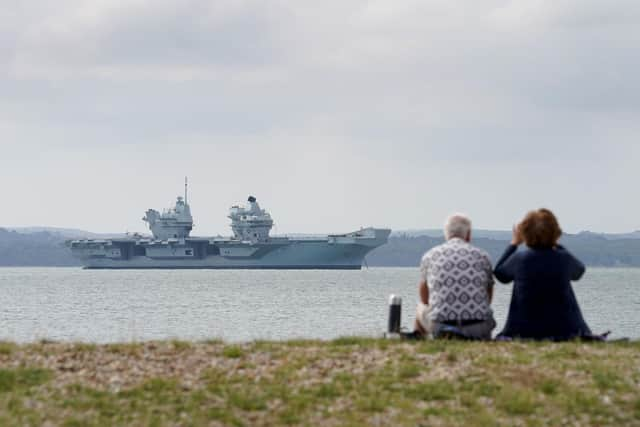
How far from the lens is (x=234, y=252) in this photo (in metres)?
156

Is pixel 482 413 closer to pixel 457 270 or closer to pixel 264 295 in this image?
pixel 457 270

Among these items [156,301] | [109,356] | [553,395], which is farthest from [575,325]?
[156,301]

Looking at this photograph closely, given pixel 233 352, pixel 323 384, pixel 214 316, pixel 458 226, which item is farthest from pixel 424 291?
pixel 214 316

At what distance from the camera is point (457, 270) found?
1259cm

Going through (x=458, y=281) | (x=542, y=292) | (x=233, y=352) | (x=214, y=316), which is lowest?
(x=214, y=316)

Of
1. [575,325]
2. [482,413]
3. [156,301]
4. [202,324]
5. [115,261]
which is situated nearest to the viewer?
[482,413]

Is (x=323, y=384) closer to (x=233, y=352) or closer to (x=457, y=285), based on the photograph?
(x=233, y=352)

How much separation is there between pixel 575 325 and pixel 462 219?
1690 mm

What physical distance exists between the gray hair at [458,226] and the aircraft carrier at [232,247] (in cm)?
13608

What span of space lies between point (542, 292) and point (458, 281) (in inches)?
38.8

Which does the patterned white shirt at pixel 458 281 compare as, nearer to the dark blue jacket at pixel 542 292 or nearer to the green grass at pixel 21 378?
the dark blue jacket at pixel 542 292

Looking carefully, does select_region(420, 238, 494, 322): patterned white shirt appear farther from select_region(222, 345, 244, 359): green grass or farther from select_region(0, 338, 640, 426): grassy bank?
select_region(222, 345, 244, 359): green grass

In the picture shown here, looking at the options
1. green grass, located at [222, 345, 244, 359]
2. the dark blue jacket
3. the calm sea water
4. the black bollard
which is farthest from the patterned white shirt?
the calm sea water

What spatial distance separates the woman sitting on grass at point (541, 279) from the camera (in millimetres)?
12945
